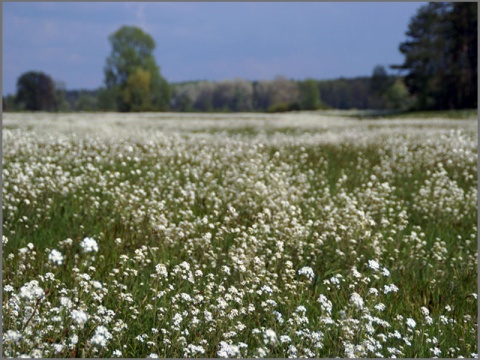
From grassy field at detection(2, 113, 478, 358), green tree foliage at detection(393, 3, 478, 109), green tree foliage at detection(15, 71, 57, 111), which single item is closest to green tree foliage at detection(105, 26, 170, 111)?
green tree foliage at detection(15, 71, 57, 111)

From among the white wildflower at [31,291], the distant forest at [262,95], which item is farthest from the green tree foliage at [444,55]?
the white wildflower at [31,291]

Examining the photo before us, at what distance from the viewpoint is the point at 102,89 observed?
98.9 m

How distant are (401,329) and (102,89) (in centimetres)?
10005

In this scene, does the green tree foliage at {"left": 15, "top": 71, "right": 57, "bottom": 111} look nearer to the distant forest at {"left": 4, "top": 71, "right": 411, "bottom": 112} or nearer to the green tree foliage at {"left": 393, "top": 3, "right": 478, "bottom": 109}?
the distant forest at {"left": 4, "top": 71, "right": 411, "bottom": 112}

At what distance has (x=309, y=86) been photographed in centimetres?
11162

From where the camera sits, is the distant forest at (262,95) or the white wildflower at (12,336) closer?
the white wildflower at (12,336)

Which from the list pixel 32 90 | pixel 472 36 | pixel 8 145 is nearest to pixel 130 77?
pixel 32 90

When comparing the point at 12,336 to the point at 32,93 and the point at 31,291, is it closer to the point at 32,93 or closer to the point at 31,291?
the point at 31,291

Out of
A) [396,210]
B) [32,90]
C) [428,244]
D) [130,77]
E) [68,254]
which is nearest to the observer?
[68,254]

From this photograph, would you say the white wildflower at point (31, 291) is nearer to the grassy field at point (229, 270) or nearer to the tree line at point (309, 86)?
the grassy field at point (229, 270)

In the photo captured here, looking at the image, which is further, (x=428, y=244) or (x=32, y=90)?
(x=32, y=90)

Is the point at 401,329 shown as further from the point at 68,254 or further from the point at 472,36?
the point at 472,36

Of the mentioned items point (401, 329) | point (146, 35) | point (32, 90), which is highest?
point (146, 35)

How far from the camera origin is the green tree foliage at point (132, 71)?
287ft
